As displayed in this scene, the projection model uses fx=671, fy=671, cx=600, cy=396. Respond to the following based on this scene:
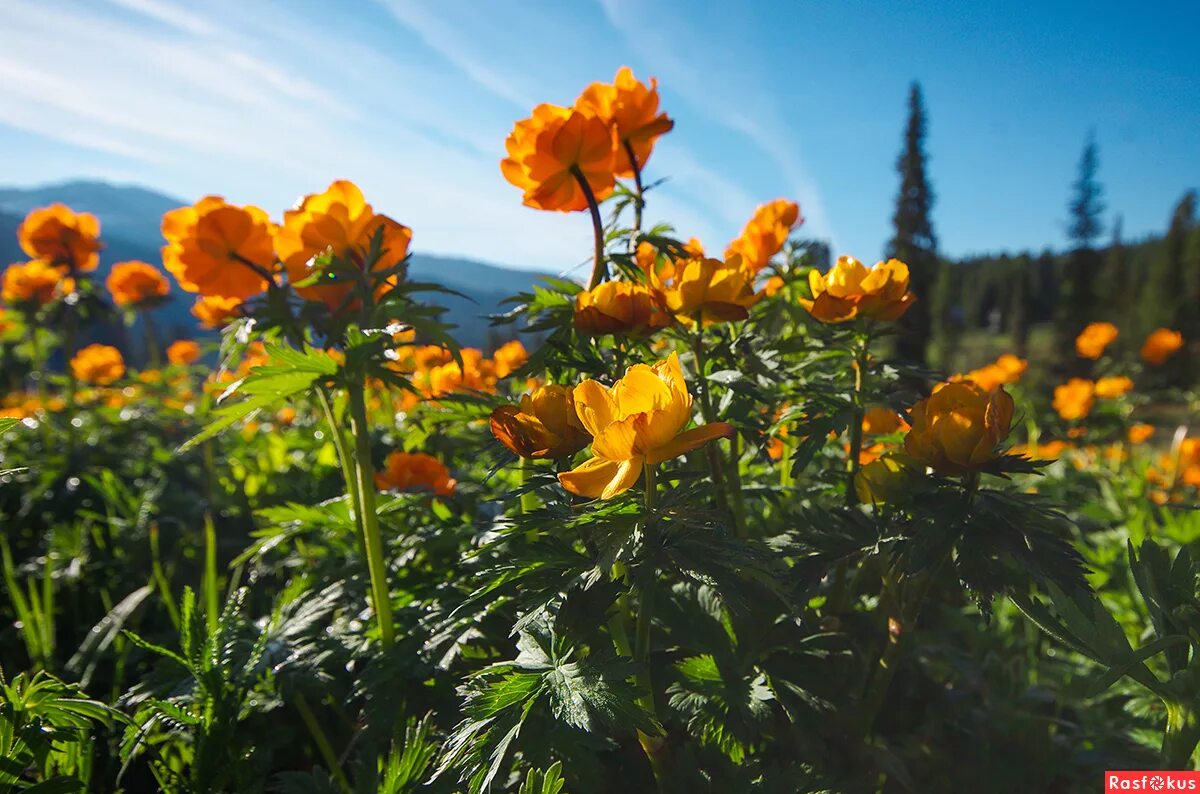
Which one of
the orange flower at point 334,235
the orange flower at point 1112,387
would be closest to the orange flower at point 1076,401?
the orange flower at point 1112,387

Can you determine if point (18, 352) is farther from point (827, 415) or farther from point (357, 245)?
point (827, 415)

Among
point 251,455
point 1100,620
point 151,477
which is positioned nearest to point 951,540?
Result: point 1100,620

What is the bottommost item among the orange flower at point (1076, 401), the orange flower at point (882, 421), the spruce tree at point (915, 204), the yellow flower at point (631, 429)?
the orange flower at point (1076, 401)

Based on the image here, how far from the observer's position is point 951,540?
80cm

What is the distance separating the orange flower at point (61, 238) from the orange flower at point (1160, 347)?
18.8 ft

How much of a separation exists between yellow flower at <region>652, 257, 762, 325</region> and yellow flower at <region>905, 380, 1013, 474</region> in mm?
298

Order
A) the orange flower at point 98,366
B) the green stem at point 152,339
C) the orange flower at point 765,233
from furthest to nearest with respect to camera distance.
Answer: the orange flower at point 98,366 < the green stem at point 152,339 < the orange flower at point 765,233

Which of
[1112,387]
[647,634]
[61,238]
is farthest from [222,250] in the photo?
[1112,387]

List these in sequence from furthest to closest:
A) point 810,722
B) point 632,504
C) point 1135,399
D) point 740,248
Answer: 1. point 1135,399
2. point 740,248
3. point 810,722
4. point 632,504

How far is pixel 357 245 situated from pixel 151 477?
2.33m

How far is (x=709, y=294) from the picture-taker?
1015 millimetres

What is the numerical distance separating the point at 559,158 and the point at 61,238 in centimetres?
322

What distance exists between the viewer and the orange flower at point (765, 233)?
1.38 meters

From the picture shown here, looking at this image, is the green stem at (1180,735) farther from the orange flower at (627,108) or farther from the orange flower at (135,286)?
the orange flower at (135,286)
